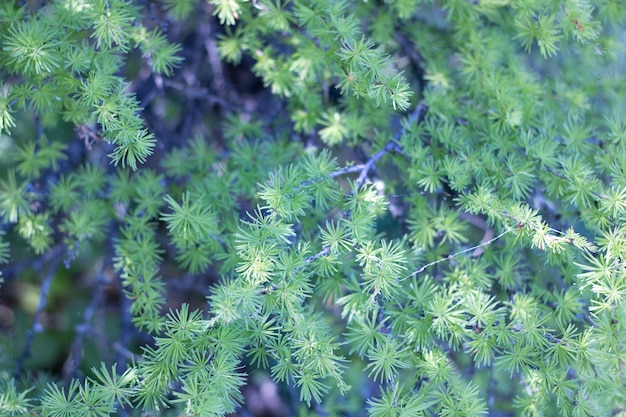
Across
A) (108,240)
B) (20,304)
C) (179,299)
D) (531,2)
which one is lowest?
(179,299)

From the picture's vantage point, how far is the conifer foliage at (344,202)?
1.03 meters

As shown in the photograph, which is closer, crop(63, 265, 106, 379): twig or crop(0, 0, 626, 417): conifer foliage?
crop(0, 0, 626, 417): conifer foliage

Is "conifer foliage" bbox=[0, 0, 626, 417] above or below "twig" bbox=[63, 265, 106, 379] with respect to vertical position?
above

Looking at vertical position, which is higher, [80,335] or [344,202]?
[344,202]

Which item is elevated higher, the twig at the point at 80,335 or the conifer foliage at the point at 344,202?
the conifer foliage at the point at 344,202

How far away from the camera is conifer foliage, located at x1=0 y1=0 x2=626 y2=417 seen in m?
1.03

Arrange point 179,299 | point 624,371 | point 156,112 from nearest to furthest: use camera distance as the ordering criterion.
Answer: point 624,371 → point 156,112 → point 179,299

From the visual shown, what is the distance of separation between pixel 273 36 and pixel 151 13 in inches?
12.4

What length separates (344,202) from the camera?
121 cm

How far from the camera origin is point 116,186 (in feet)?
4.79

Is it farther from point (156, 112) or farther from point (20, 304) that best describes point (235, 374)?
point (20, 304)

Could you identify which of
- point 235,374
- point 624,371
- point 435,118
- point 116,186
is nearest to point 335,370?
point 235,374

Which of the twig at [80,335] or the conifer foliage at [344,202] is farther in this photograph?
the twig at [80,335]

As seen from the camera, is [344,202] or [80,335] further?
[80,335]
